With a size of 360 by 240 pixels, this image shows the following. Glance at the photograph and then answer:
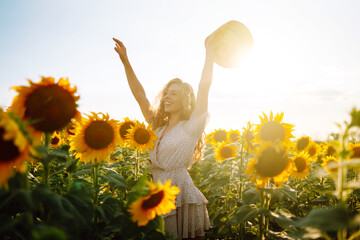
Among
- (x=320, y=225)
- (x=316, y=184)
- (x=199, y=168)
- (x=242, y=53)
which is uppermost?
(x=242, y=53)

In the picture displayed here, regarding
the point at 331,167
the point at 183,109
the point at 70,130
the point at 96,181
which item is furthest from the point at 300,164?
the point at 70,130

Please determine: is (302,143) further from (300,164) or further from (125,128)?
(125,128)

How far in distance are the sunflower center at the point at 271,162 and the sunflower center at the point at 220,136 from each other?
4.40 metres

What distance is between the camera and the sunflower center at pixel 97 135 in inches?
88.0

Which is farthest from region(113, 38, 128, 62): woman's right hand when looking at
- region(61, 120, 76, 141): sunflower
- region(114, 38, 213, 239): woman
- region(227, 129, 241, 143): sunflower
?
region(227, 129, 241, 143): sunflower

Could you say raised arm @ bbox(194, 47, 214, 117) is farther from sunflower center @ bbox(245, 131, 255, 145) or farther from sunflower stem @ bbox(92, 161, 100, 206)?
sunflower stem @ bbox(92, 161, 100, 206)

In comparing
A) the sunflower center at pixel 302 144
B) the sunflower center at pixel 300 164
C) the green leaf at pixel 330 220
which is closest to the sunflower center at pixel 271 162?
the green leaf at pixel 330 220

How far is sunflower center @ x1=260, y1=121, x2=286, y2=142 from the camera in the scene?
2568 mm

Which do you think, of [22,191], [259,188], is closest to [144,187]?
[22,191]

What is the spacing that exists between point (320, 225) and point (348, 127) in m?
0.63

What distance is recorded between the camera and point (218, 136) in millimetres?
6375

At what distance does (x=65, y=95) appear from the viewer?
1.67m

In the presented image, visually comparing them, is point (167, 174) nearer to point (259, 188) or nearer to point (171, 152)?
point (171, 152)

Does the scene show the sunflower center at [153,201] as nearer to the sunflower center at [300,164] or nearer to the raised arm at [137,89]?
the sunflower center at [300,164]
